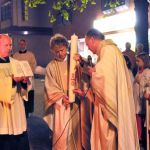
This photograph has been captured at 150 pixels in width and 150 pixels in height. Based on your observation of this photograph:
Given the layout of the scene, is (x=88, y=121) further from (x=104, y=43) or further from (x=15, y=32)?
(x=15, y=32)

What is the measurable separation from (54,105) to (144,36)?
17.9ft

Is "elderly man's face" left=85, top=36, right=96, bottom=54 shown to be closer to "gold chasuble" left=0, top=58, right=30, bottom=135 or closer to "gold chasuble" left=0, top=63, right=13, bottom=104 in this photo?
"gold chasuble" left=0, top=58, right=30, bottom=135

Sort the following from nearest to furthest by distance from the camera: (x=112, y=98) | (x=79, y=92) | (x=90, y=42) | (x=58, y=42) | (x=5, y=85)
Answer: (x=5, y=85)
(x=112, y=98)
(x=90, y=42)
(x=79, y=92)
(x=58, y=42)

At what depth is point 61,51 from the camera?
5.97 meters

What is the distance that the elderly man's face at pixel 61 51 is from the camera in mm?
5945

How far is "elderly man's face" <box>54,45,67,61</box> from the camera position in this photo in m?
5.95

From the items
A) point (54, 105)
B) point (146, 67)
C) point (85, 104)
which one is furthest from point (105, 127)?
point (146, 67)

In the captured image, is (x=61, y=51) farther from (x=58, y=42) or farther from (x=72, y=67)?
(x=72, y=67)

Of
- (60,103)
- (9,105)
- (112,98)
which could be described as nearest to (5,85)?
(9,105)

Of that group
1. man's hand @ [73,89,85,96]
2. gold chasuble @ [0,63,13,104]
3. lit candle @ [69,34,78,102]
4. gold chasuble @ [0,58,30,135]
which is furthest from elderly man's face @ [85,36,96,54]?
gold chasuble @ [0,63,13,104]

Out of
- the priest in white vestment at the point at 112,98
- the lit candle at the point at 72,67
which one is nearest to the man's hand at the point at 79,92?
the lit candle at the point at 72,67

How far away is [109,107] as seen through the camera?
502cm

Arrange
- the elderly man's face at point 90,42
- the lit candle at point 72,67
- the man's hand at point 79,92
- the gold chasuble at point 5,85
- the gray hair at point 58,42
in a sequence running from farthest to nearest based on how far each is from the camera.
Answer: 1. the gray hair at point 58,42
2. the man's hand at point 79,92
3. the lit candle at point 72,67
4. the elderly man's face at point 90,42
5. the gold chasuble at point 5,85

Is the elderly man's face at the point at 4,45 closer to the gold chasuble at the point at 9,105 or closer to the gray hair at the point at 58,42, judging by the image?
the gold chasuble at the point at 9,105
